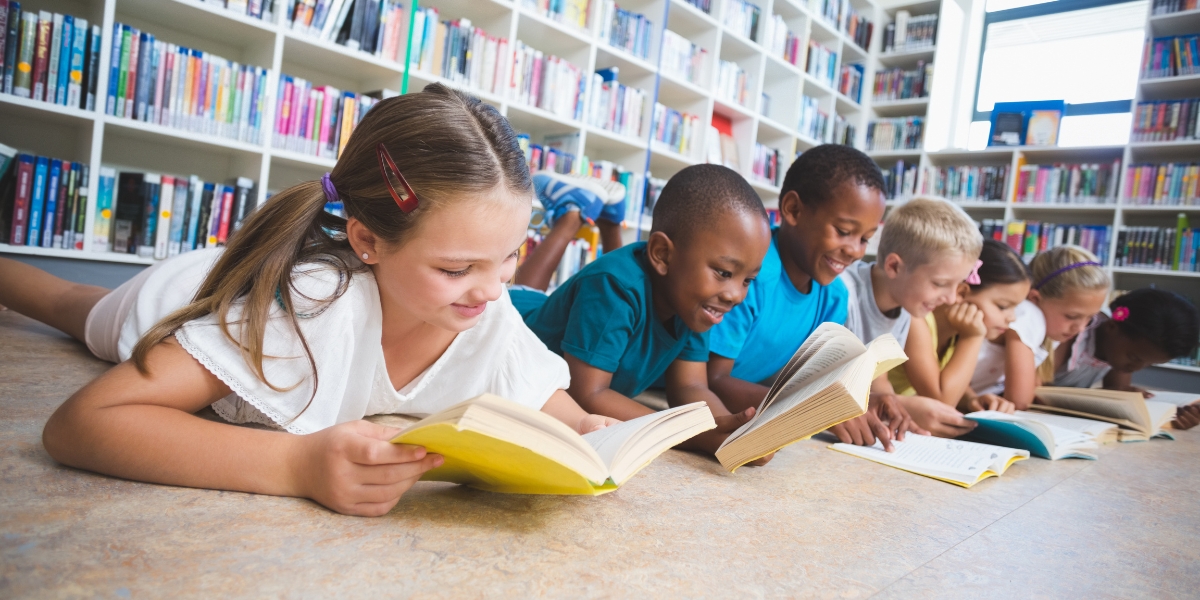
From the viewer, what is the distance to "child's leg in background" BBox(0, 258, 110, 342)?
4.40ft

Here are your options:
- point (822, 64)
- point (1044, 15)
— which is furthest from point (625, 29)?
point (1044, 15)

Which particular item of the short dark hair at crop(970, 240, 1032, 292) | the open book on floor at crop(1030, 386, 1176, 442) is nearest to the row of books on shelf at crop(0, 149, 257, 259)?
the short dark hair at crop(970, 240, 1032, 292)

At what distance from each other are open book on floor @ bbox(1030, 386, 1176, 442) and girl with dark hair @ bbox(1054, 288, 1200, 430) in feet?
1.79

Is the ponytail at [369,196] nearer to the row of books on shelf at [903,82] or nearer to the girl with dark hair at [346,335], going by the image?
the girl with dark hair at [346,335]

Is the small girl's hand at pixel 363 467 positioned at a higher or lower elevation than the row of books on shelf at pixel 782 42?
lower

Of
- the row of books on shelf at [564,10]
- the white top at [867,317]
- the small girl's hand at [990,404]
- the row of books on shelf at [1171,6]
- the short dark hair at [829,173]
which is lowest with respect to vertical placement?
the small girl's hand at [990,404]

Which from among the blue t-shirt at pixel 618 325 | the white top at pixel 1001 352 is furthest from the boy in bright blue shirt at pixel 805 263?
the white top at pixel 1001 352

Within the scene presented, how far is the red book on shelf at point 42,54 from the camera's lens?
1947 millimetres

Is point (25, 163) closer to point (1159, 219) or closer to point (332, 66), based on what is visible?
point (332, 66)

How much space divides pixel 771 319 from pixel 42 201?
210 centimetres

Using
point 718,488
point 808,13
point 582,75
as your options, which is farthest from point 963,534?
point 808,13

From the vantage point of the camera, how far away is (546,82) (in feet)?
10.3

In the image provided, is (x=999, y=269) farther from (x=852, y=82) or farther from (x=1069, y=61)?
(x=1069, y=61)

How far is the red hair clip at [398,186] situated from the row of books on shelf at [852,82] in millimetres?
4836
